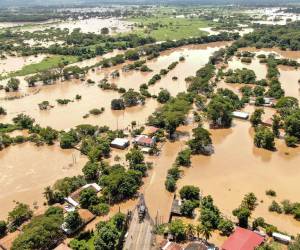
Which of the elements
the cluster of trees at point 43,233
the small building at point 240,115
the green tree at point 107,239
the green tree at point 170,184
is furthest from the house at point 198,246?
the small building at point 240,115

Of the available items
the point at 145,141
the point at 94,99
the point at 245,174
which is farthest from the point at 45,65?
the point at 245,174

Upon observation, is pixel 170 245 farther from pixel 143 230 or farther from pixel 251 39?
pixel 251 39

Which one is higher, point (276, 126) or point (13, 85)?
point (276, 126)

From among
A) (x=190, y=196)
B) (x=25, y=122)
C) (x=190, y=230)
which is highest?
(x=190, y=230)

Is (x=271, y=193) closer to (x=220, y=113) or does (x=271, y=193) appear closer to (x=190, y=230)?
(x=190, y=230)

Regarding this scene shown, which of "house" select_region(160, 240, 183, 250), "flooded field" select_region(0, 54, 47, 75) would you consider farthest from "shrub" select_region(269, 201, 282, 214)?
"flooded field" select_region(0, 54, 47, 75)
